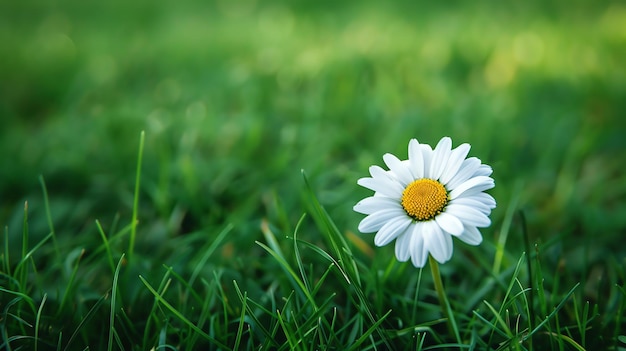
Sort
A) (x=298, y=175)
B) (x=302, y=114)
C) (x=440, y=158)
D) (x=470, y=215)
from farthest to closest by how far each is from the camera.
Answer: (x=302, y=114), (x=298, y=175), (x=440, y=158), (x=470, y=215)

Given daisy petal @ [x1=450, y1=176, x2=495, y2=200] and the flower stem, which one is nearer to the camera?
→ daisy petal @ [x1=450, y1=176, x2=495, y2=200]

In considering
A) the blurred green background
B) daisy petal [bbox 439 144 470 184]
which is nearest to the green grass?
the blurred green background

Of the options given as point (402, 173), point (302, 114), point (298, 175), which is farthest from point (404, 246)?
point (302, 114)

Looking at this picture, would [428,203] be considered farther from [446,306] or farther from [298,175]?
[298,175]

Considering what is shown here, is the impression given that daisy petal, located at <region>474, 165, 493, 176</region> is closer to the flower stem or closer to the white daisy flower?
the white daisy flower

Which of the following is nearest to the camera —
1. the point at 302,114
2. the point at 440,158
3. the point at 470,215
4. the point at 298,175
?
the point at 470,215
